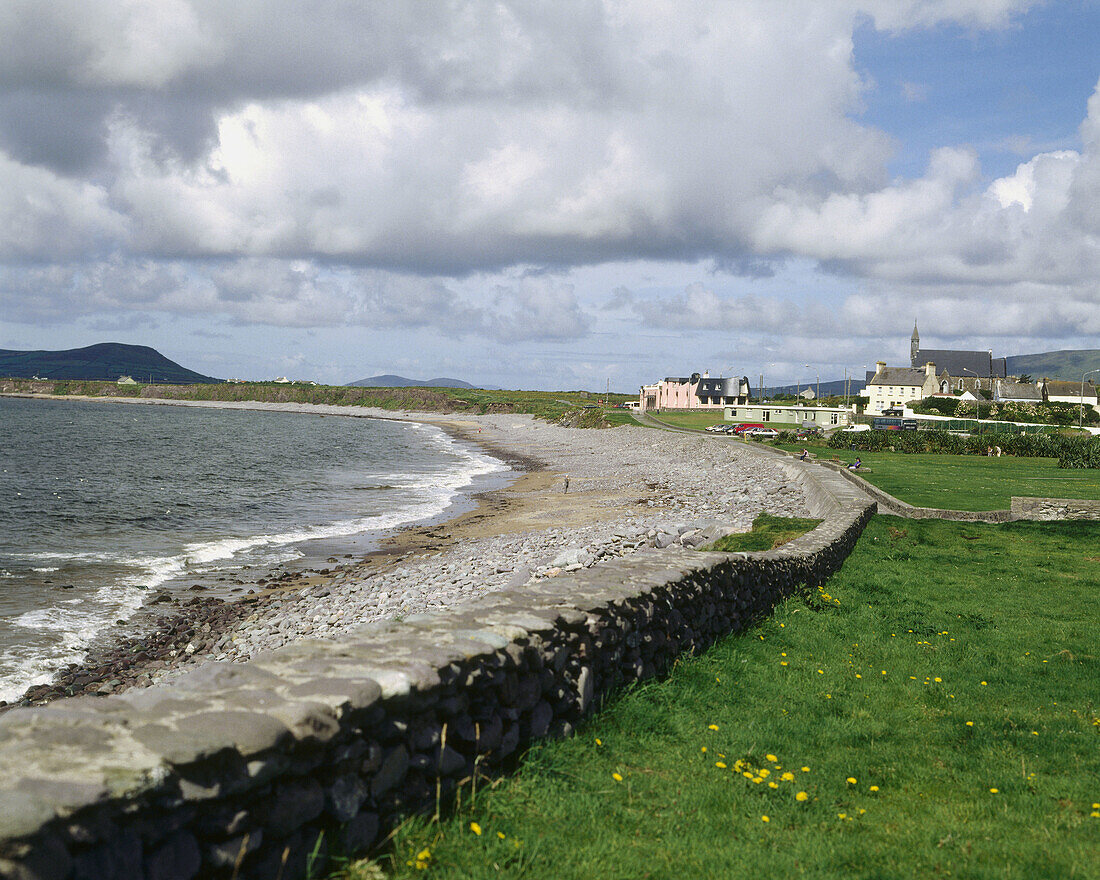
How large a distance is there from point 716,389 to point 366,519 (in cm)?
13028

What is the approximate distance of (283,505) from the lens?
131 feet

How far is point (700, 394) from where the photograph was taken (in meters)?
159

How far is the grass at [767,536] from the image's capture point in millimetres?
18281

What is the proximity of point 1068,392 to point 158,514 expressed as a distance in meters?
165

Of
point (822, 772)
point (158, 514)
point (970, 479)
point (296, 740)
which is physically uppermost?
point (296, 740)

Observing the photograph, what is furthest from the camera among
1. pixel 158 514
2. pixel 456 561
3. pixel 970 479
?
pixel 970 479

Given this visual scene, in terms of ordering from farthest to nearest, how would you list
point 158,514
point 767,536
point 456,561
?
point 158,514 → point 456,561 → point 767,536

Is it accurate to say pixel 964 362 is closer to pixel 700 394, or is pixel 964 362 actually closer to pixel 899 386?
pixel 899 386

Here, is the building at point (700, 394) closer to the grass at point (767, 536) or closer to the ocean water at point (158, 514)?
the ocean water at point (158, 514)

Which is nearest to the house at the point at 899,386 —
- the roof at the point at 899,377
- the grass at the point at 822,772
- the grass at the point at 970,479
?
the roof at the point at 899,377

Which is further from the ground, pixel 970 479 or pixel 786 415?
pixel 786 415

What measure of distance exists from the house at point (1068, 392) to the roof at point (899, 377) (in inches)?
857

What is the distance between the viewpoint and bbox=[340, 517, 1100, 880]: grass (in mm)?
5242

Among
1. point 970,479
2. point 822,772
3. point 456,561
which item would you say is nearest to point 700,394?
point 970,479
